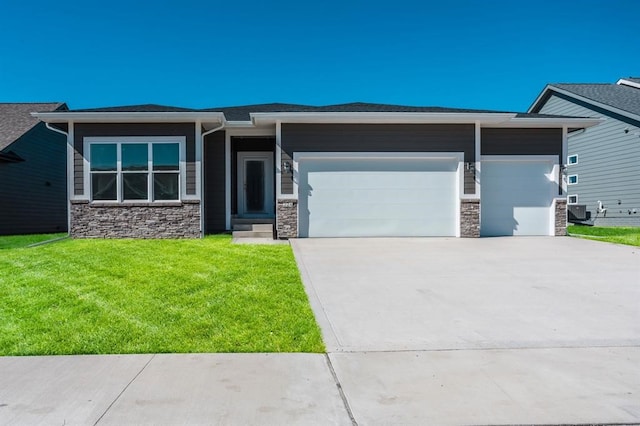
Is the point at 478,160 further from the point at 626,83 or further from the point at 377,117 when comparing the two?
the point at 626,83

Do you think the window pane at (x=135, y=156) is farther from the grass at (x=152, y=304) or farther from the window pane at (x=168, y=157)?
the grass at (x=152, y=304)

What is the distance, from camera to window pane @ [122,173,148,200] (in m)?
10.5

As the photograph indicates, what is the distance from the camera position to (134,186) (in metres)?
10.6

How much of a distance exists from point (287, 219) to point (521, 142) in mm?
7371

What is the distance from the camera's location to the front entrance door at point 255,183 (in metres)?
12.7

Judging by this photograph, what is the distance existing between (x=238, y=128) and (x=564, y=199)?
32.8 ft

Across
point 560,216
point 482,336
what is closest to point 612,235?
point 560,216

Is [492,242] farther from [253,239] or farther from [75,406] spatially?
[75,406]

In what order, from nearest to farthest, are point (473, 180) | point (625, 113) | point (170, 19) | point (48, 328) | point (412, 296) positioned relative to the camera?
point (48, 328), point (412, 296), point (473, 180), point (170, 19), point (625, 113)

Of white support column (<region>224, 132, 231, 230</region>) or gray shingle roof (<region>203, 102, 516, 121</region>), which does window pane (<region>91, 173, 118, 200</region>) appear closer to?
white support column (<region>224, 132, 231, 230</region>)

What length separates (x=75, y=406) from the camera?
254 cm

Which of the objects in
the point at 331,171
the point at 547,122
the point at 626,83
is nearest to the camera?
the point at 331,171

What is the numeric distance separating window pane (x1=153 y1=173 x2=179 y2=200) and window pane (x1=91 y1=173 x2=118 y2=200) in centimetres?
111

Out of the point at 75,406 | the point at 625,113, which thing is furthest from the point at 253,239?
the point at 625,113
